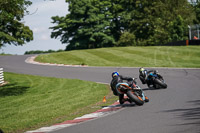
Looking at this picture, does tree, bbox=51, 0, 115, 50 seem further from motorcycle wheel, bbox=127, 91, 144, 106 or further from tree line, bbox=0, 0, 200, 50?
motorcycle wheel, bbox=127, 91, 144, 106

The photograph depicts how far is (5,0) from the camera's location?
15820 mm

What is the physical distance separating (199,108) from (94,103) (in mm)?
4732

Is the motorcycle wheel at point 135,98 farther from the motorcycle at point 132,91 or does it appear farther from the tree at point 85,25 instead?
the tree at point 85,25

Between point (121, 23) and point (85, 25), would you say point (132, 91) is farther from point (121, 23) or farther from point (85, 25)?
point (121, 23)

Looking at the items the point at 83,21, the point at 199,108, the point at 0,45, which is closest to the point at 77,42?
the point at 83,21

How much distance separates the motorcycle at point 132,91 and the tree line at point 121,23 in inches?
2135

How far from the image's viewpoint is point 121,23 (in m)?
75.4

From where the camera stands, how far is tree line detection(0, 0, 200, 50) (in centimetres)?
6619

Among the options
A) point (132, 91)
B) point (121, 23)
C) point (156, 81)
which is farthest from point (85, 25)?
point (132, 91)

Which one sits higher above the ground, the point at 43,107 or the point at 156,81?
the point at 156,81

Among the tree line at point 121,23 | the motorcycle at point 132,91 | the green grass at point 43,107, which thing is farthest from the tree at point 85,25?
the motorcycle at point 132,91

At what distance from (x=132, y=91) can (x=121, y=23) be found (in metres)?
65.9

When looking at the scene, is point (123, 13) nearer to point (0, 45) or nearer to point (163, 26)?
point (163, 26)

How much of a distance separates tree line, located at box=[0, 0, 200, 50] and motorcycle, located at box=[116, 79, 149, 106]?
2135 inches
